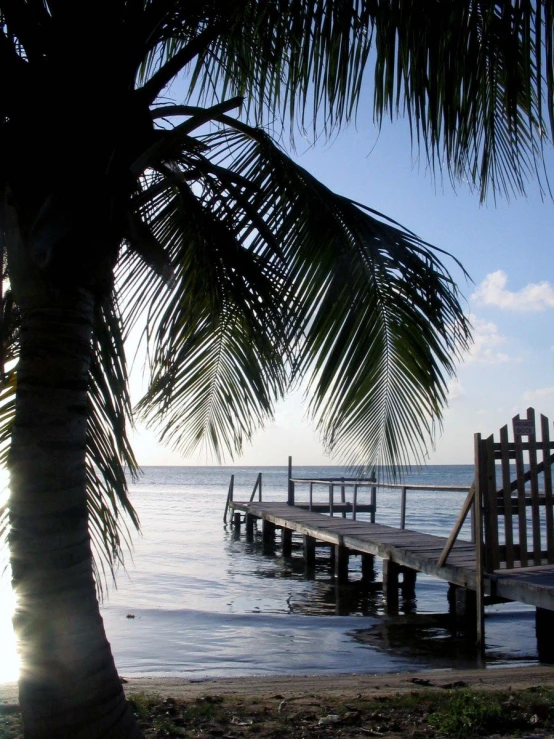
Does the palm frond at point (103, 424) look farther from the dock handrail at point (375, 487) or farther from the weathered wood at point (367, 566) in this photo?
the weathered wood at point (367, 566)

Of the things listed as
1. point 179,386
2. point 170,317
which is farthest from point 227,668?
point 170,317

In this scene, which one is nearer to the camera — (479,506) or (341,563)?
(479,506)

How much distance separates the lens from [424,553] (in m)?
11.7

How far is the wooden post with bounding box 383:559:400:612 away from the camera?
13424mm

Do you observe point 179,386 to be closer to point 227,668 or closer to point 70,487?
point 70,487

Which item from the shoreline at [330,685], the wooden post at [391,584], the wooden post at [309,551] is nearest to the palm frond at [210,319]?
the shoreline at [330,685]

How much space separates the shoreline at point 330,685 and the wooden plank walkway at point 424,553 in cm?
91

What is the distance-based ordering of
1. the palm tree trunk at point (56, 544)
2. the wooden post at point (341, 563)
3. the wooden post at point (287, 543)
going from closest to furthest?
the palm tree trunk at point (56, 544) < the wooden post at point (341, 563) < the wooden post at point (287, 543)

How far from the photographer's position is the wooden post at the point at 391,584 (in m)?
13.4

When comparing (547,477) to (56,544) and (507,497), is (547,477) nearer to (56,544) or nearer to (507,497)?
(507,497)

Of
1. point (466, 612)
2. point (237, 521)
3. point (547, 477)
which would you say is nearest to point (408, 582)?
point (466, 612)

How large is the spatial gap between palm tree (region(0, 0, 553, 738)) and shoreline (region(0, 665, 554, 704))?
2379mm

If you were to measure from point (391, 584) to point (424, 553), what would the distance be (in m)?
2.13

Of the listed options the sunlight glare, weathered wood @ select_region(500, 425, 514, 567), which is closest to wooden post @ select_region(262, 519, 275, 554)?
the sunlight glare
